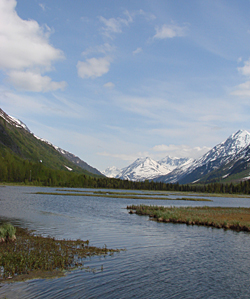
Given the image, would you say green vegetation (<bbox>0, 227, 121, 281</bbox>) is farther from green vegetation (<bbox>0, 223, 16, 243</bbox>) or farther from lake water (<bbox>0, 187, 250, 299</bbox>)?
lake water (<bbox>0, 187, 250, 299</bbox>)

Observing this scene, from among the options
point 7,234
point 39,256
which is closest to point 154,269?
point 39,256

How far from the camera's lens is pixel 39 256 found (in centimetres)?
2623

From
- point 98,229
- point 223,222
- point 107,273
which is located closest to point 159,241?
point 98,229

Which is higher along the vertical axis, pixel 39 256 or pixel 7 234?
pixel 7 234

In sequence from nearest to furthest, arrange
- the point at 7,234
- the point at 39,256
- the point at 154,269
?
the point at 154,269 < the point at 39,256 < the point at 7,234

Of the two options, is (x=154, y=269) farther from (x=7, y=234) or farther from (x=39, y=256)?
(x=7, y=234)

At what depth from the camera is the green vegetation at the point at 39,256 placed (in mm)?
22531

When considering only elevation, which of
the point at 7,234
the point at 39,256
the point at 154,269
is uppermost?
the point at 7,234

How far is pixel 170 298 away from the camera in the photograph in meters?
19.4

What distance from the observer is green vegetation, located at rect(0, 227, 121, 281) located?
887 inches

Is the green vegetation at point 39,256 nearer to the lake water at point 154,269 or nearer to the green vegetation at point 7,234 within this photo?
the green vegetation at point 7,234

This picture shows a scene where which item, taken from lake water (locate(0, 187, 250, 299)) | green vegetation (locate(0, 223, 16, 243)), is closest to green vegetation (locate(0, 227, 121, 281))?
green vegetation (locate(0, 223, 16, 243))

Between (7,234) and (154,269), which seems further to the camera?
(7,234)

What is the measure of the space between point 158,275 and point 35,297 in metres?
10.8
